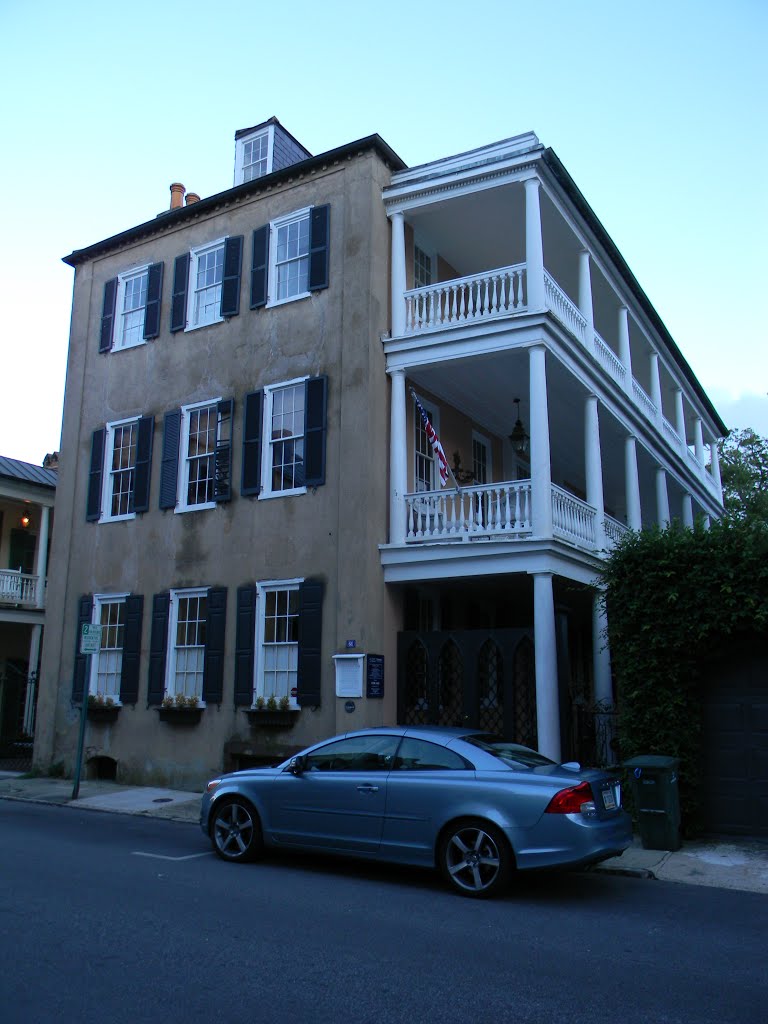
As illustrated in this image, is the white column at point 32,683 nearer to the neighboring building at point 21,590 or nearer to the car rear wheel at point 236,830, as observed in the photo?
the neighboring building at point 21,590

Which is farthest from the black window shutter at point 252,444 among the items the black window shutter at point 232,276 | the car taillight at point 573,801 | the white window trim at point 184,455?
the car taillight at point 573,801

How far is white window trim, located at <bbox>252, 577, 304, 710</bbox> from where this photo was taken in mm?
14359

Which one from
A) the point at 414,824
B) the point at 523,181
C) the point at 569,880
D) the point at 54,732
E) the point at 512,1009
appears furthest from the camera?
the point at 54,732

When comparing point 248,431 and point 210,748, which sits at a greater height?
point 248,431

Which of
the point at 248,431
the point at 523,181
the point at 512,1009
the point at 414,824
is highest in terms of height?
the point at 523,181

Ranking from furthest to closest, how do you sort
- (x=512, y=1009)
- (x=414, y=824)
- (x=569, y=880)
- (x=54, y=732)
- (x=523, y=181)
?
(x=54, y=732) → (x=523, y=181) → (x=569, y=880) → (x=414, y=824) → (x=512, y=1009)

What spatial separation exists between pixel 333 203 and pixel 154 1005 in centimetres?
1330

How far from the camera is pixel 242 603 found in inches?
584

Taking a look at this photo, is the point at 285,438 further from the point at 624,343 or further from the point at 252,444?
the point at 624,343

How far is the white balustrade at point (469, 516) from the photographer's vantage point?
1321 centimetres

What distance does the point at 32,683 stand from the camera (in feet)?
73.6

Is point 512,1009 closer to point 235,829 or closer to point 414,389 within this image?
point 235,829

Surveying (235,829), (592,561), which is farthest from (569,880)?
(592,561)

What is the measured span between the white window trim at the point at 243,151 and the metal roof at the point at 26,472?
1051 cm
